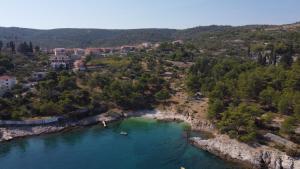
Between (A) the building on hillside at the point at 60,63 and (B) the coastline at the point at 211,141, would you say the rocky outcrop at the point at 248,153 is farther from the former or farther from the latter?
(A) the building on hillside at the point at 60,63

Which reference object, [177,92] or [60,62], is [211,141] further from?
[60,62]

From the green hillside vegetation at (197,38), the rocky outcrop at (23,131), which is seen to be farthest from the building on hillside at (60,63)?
the green hillside vegetation at (197,38)

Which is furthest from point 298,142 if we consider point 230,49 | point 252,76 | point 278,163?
point 230,49

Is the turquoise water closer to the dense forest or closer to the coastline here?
the coastline

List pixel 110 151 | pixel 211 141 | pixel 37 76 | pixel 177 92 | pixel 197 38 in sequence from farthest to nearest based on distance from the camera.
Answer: pixel 197 38, pixel 37 76, pixel 177 92, pixel 211 141, pixel 110 151

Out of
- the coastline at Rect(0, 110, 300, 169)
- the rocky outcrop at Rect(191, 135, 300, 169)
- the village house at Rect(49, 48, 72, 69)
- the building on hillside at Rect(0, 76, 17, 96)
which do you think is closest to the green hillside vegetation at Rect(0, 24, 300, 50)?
the village house at Rect(49, 48, 72, 69)

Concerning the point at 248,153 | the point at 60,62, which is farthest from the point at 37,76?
the point at 248,153
